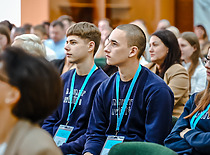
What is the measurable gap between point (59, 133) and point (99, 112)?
1.39ft

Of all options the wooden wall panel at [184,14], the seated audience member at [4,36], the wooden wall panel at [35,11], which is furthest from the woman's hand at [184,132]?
the wooden wall panel at [184,14]

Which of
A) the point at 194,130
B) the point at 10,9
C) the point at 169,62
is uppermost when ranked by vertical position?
the point at 10,9

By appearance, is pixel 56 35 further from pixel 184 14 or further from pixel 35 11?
pixel 184 14

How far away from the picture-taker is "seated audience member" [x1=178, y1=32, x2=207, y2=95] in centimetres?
446

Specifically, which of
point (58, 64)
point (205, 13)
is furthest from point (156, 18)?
point (58, 64)

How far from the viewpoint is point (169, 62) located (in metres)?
3.93

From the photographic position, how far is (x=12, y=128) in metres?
1.21

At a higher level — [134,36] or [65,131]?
[134,36]

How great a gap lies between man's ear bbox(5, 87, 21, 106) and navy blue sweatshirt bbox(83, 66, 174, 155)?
1.52m

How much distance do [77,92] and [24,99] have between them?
1.89m

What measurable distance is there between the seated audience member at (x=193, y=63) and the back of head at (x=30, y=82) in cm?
345

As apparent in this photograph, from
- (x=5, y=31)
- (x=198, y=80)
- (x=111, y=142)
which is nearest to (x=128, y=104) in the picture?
(x=111, y=142)

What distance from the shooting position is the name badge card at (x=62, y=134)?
9.57 feet

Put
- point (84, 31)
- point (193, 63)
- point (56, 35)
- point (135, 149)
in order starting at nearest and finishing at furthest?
point (135, 149) → point (84, 31) → point (193, 63) → point (56, 35)
